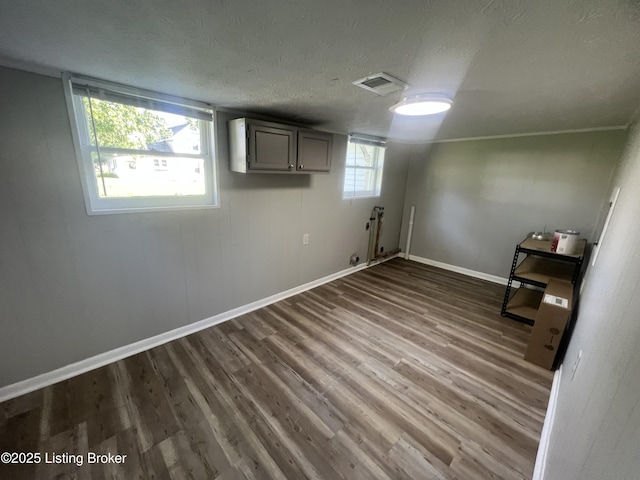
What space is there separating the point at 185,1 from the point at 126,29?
39cm

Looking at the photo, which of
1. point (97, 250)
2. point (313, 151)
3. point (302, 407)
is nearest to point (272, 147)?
point (313, 151)

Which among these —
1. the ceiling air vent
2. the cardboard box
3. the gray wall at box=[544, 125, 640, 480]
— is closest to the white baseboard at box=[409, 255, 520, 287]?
the cardboard box

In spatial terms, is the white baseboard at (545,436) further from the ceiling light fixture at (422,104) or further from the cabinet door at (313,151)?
the cabinet door at (313,151)

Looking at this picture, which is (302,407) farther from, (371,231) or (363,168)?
(363,168)

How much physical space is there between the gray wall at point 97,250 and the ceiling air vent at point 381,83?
1.44m

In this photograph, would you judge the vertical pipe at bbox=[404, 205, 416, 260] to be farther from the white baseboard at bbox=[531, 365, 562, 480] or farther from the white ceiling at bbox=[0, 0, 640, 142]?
the white baseboard at bbox=[531, 365, 562, 480]

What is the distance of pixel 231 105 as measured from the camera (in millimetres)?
2266

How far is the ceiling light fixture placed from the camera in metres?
1.68

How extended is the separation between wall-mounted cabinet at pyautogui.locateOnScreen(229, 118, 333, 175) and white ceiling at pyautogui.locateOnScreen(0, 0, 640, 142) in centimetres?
42

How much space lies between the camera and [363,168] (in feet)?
13.2

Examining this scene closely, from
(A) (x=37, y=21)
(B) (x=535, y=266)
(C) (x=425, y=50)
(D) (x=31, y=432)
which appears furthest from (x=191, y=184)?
(B) (x=535, y=266)

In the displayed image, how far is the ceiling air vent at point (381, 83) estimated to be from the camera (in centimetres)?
144

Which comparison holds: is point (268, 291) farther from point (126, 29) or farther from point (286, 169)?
point (126, 29)

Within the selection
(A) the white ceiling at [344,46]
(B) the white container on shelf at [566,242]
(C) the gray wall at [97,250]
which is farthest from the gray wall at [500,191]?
(C) the gray wall at [97,250]
